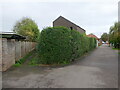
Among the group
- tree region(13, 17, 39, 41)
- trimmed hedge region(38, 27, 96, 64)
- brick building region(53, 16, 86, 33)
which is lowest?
trimmed hedge region(38, 27, 96, 64)

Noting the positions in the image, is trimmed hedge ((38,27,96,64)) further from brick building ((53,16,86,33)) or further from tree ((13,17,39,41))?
brick building ((53,16,86,33))

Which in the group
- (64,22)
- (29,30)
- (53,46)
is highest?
(64,22)

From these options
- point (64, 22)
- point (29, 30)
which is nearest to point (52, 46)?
point (29, 30)

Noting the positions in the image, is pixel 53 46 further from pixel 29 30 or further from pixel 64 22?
pixel 64 22

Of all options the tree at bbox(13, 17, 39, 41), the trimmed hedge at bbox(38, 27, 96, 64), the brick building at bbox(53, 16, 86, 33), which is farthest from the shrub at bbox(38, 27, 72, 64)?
the brick building at bbox(53, 16, 86, 33)

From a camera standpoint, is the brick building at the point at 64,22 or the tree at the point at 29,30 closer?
the tree at the point at 29,30

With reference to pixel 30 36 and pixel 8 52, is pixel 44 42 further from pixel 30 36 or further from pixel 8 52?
pixel 30 36

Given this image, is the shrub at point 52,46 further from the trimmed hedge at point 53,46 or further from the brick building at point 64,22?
the brick building at point 64,22

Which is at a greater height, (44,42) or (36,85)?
(44,42)

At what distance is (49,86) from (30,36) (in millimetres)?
15184

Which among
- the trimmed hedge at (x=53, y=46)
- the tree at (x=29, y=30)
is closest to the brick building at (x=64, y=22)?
the tree at (x=29, y=30)

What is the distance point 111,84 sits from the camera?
12.7ft

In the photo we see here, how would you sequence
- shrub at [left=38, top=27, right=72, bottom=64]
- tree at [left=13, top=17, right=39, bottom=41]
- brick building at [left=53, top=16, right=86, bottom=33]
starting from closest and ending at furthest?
shrub at [left=38, top=27, right=72, bottom=64]
tree at [left=13, top=17, right=39, bottom=41]
brick building at [left=53, top=16, right=86, bottom=33]

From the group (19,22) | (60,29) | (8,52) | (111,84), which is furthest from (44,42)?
(19,22)
